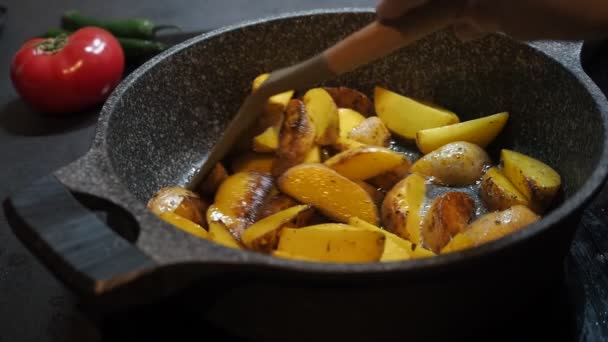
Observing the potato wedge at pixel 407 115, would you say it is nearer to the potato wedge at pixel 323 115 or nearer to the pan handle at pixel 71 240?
the potato wedge at pixel 323 115

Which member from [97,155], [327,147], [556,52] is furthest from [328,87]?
[97,155]

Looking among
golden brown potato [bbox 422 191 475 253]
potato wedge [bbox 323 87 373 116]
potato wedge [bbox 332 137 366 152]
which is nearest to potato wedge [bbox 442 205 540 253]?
golden brown potato [bbox 422 191 475 253]

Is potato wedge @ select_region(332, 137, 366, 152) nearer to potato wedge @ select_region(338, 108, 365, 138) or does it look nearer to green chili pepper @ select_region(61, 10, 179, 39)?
potato wedge @ select_region(338, 108, 365, 138)

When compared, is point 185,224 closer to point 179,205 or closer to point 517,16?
point 179,205

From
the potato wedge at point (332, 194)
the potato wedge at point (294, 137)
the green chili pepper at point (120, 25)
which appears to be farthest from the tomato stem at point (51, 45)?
the potato wedge at point (332, 194)

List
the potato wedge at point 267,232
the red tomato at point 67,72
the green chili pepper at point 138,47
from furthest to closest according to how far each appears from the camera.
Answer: the green chili pepper at point 138,47, the red tomato at point 67,72, the potato wedge at point 267,232

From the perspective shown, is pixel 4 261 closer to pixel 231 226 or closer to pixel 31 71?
pixel 231 226

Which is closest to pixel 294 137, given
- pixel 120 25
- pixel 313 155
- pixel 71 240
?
pixel 313 155
